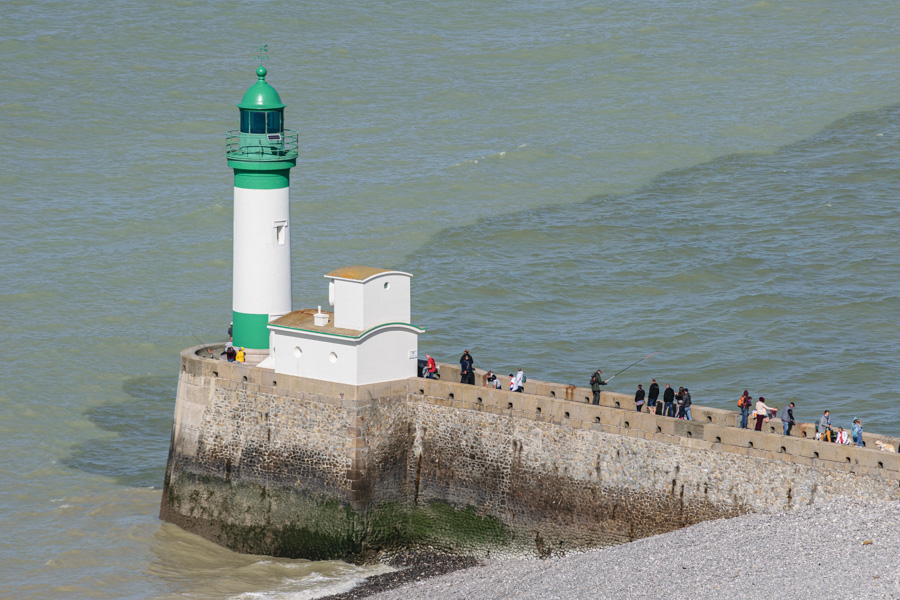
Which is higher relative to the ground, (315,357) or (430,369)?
(315,357)

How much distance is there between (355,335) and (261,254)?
3.60 metres

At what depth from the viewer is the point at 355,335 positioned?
30.7m

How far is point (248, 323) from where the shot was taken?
33.4 meters

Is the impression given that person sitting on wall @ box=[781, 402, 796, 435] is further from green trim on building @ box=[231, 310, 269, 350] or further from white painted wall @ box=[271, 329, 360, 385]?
green trim on building @ box=[231, 310, 269, 350]

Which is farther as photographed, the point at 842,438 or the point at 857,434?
the point at 842,438

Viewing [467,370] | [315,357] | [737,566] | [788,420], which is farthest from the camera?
[467,370]

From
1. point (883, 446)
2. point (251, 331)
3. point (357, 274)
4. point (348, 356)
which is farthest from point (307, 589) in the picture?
point (883, 446)

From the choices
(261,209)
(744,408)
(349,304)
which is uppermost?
(261,209)

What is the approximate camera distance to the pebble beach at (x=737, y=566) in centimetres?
2481

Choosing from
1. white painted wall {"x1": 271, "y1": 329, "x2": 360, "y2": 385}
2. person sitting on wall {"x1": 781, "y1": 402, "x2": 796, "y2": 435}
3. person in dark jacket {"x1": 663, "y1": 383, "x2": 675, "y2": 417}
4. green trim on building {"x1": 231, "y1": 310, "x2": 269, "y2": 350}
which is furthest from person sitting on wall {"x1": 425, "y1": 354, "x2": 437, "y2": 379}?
person sitting on wall {"x1": 781, "y1": 402, "x2": 796, "y2": 435}

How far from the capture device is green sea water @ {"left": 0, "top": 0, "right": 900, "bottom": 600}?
4016 centimetres

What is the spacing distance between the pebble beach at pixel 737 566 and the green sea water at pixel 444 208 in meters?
4.19

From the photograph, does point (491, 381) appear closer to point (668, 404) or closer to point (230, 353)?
point (668, 404)

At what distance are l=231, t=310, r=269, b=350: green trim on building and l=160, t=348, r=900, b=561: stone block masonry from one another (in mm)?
1185
